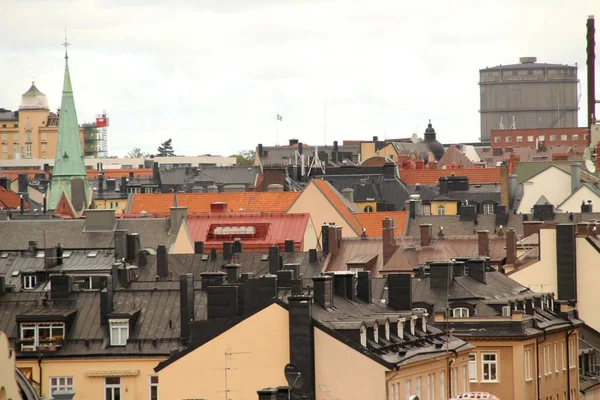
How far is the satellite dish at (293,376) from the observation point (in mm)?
50031

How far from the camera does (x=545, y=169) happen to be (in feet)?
471

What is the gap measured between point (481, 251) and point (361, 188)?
53108 millimetres

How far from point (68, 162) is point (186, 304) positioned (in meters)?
111

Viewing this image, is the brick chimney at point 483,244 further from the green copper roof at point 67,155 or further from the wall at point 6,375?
the green copper roof at point 67,155

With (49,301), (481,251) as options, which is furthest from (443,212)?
(49,301)

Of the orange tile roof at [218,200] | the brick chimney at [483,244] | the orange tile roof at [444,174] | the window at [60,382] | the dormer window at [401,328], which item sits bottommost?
the window at [60,382]

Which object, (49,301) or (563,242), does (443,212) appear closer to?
→ (563,242)

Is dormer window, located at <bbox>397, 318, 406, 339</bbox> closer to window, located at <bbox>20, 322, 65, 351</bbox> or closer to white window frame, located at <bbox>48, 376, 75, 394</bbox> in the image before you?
white window frame, located at <bbox>48, 376, 75, 394</bbox>

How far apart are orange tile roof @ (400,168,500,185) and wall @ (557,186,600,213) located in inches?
1322

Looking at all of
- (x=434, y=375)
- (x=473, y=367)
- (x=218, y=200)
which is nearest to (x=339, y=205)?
(x=218, y=200)

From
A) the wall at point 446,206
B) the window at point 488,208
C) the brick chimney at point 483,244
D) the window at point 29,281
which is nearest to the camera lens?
the window at point 29,281

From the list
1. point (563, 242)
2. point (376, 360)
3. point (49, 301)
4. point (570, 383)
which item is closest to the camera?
point (376, 360)

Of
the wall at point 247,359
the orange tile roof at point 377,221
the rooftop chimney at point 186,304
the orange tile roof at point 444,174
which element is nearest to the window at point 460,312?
the rooftop chimney at point 186,304

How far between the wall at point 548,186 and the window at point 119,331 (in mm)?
79532
